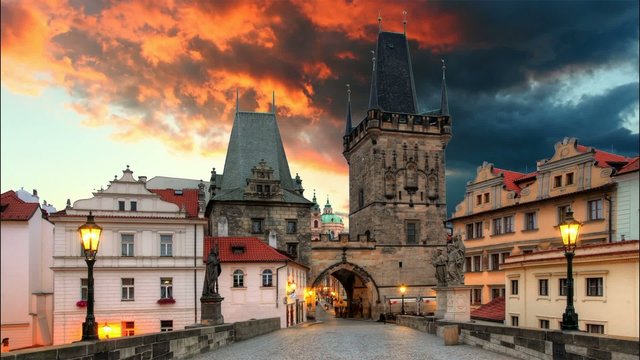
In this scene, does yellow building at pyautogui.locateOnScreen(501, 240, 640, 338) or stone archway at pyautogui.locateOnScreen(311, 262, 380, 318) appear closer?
yellow building at pyautogui.locateOnScreen(501, 240, 640, 338)

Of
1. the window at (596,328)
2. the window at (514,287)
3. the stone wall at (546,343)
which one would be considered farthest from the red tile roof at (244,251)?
the window at (596,328)

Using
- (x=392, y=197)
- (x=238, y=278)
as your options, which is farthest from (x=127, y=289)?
(x=392, y=197)

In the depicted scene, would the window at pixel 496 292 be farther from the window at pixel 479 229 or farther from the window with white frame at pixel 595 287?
the window with white frame at pixel 595 287

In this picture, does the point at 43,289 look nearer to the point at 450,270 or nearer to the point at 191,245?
the point at 191,245

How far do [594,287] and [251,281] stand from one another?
25.6 m

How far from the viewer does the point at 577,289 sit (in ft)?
63.2


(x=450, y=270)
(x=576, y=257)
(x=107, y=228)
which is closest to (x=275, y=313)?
(x=107, y=228)

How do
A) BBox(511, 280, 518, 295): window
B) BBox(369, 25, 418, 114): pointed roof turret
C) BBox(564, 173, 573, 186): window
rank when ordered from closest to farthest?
BBox(511, 280, 518, 295): window, BBox(564, 173, 573, 186): window, BBox(369, 25, 418, 114): pointed roof turret

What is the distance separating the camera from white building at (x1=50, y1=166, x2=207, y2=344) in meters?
34.6

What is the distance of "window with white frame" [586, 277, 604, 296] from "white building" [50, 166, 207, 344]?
25012mm

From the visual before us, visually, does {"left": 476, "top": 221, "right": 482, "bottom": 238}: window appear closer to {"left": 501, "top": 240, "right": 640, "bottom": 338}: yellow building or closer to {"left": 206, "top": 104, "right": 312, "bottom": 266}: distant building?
{"left": 501, "top": 240, "right": 640, "bottom": 338}: yellow building

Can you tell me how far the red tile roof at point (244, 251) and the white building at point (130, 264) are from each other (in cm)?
252

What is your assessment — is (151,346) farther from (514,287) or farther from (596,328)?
(514,287)

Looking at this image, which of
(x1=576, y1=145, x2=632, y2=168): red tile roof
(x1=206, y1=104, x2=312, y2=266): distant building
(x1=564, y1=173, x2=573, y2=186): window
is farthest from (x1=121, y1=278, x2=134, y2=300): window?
(x1=576, y1=145, x2=632, y2=168): red tile roof
